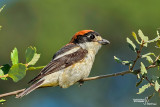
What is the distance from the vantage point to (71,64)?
404cm

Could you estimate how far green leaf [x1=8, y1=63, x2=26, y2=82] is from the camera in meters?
2.33

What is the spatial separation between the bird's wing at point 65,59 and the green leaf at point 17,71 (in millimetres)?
1423

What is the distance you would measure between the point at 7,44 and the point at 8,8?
1500 millimetres

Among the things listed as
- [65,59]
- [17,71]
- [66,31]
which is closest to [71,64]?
[65,59]

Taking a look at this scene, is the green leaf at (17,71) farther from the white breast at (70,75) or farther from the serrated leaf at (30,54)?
the white breast at (70,75)

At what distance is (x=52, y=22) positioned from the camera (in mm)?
10492

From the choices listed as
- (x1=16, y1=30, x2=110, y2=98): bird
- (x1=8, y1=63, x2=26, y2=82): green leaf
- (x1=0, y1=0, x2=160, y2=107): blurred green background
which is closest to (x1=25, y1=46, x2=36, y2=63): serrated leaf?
(x1=8, y1=63, x2=26, y2=82): green leaf

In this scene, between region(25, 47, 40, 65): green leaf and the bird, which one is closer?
region(25, 47, 40, 65): green leaf

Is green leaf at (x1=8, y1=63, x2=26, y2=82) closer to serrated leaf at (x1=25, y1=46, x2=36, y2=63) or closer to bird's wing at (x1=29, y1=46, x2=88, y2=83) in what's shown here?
serrated leaf at (x1=25, y1=46, x2=36, y2=63)

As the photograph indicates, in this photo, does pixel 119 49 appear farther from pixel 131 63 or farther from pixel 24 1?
pixel 131 63

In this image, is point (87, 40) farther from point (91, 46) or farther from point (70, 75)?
point (70, 75)

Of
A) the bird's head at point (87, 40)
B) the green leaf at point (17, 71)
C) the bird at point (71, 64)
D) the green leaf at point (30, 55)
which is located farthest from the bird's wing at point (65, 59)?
the green leaf at point (17, 71)

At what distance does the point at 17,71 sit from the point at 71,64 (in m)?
1.73

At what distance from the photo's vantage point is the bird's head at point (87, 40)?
4438 mm
